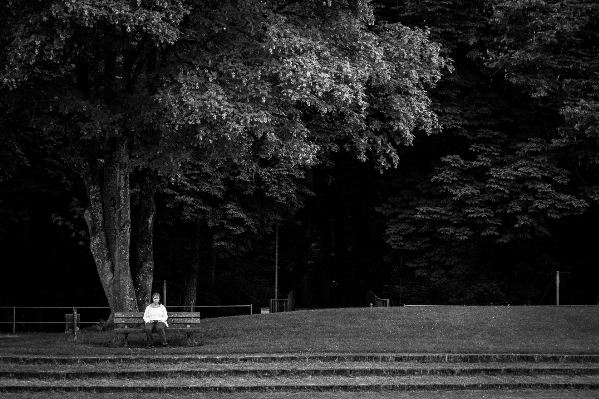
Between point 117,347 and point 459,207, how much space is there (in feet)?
61.1

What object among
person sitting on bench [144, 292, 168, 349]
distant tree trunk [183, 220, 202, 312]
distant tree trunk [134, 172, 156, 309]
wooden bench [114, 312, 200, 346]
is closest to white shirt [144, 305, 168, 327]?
person sitting on bench [144, 292, 168, 349]

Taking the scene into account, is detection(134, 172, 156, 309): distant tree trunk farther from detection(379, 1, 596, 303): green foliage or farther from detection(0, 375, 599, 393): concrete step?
detection(379, 1, 596, 303): green foliage

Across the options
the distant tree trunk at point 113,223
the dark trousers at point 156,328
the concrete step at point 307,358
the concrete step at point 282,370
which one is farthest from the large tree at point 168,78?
the concrete step at point 282,370

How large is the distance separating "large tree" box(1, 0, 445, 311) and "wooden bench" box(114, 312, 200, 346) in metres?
2.13

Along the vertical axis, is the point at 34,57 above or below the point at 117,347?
above

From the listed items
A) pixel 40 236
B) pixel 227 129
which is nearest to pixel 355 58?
pixel 227 129

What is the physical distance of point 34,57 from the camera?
71.3ft

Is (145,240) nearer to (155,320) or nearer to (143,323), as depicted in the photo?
(143,323)

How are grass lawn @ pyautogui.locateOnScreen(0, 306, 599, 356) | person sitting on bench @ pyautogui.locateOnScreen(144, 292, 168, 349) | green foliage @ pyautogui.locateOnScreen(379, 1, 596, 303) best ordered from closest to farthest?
1. grass lawn @ pyautogui.locateOnScreen(0, 306, 599, 356)
2. person sitting on bench @ pyautogui.locateOnScreen(144, 292, 168, 349)
3. green foliage @ pyautogui.locateOnScreen(379, 1, 596, 303)

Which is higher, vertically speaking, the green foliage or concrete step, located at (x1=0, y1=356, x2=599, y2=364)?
the green foliage

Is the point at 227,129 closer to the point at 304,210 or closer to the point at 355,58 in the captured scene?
the point at 355,58

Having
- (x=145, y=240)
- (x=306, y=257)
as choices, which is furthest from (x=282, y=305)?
(x=145, y=240)

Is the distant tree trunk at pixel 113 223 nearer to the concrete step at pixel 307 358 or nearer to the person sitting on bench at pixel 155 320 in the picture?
the person sitting on bench at pixel 155 320

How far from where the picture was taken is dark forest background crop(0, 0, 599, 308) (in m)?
36.5
